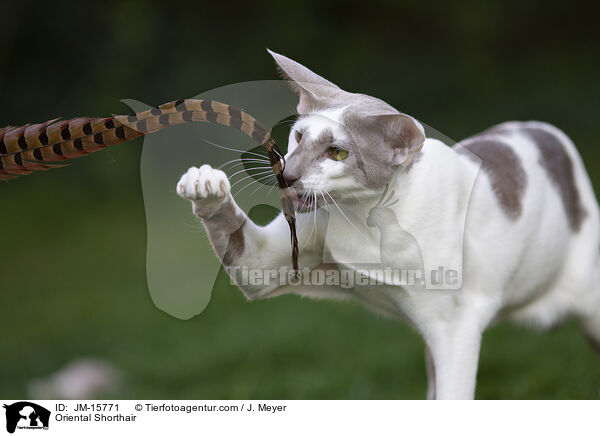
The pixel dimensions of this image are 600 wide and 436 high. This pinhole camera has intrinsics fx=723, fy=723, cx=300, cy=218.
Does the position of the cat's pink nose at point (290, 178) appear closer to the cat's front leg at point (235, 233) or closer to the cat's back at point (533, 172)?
the cat's front leg at point (235, 233)

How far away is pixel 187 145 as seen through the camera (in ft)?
3.06

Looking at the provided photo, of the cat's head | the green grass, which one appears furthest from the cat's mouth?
the green grass

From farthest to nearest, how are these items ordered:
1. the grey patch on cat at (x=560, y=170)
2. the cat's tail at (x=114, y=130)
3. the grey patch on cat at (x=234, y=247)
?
the grey patch on cat at (x=560, y=170), the grey patch on cat at (x=234, y=247), the cat's tail at (x=114, y=130)

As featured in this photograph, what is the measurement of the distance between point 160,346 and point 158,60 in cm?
128

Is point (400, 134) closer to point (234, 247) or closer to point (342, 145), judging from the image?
point (342, 145)

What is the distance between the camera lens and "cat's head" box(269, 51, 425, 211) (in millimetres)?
880

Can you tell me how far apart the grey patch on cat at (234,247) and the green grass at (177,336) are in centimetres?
90

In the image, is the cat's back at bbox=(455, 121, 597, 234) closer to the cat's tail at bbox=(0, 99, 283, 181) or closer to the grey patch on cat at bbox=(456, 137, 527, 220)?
the grey patch on cat at bbox=(456, 137, 527, 220)

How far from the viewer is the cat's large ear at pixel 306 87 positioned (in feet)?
3.00

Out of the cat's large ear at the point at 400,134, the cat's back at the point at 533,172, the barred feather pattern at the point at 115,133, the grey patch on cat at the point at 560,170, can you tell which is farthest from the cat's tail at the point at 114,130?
the grey patch on cat at the point at 560,170
